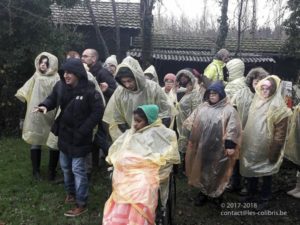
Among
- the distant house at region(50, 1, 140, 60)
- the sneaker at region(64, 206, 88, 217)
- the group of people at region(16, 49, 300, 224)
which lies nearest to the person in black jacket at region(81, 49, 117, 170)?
the group of people at region(16, 49, 300, 224)

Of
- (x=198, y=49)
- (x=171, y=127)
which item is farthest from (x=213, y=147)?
(x=198, y=49)

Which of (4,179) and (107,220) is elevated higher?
(107,220)

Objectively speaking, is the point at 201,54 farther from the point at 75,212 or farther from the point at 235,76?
the point at 75,212

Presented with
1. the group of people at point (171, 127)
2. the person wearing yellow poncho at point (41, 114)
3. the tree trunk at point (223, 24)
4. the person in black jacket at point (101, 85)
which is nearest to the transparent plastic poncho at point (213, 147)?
the group of people at point (171, 127)

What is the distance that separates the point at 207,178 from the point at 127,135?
1497 mm

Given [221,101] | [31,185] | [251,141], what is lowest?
[31,185]

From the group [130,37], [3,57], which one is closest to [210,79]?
[3,57]

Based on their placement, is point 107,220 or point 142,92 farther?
point 142,92

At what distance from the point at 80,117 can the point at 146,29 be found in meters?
8.74

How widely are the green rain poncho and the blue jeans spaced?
70 cm

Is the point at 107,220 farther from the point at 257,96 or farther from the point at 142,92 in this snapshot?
the point at 257,96

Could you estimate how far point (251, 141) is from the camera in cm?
568

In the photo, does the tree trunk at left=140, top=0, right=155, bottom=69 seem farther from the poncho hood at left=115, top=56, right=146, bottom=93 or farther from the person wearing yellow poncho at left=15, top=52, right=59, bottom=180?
the poncho hood at left=115, top=56, right=146, bottom=93

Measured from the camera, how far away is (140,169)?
14.0ft
